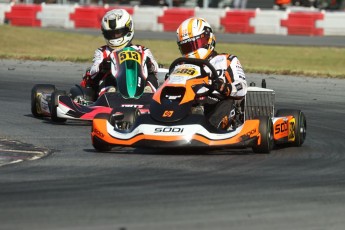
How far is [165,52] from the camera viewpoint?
75.7 feet

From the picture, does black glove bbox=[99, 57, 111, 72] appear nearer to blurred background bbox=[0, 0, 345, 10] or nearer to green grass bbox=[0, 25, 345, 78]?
green grass bbox=[0, 25, 345, 78]

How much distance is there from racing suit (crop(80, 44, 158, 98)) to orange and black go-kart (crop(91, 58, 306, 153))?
2.17 metres

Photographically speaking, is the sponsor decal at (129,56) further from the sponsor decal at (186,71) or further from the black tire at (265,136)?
the black tire at (265,136)

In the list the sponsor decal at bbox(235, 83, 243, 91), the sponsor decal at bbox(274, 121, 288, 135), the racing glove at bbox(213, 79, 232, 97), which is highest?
the racing glove at bbox(213, 79, 232, 97)

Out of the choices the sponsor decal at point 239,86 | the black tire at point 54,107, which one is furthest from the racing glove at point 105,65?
the sponsor decal at point 239,86

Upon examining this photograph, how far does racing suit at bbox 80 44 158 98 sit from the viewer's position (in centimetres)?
1212

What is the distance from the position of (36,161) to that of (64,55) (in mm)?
13498

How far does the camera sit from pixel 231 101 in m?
9.91

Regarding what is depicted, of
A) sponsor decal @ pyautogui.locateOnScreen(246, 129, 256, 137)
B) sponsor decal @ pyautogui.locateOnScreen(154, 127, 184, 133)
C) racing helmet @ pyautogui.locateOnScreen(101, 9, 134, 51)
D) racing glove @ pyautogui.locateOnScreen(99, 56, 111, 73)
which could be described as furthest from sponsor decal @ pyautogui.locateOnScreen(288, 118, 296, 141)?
racing helmet @ pyautogui.locateOnScreen(101, 9, 134, 51)

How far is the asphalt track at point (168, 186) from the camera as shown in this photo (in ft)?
20.5

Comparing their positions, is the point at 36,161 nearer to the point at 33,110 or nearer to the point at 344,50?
the point at 33,110

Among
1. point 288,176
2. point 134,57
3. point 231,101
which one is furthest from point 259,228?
point 134,57

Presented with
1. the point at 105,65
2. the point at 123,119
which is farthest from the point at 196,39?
the point at 105,65

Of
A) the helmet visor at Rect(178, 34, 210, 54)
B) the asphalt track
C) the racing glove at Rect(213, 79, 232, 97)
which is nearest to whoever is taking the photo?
the asphalt track
